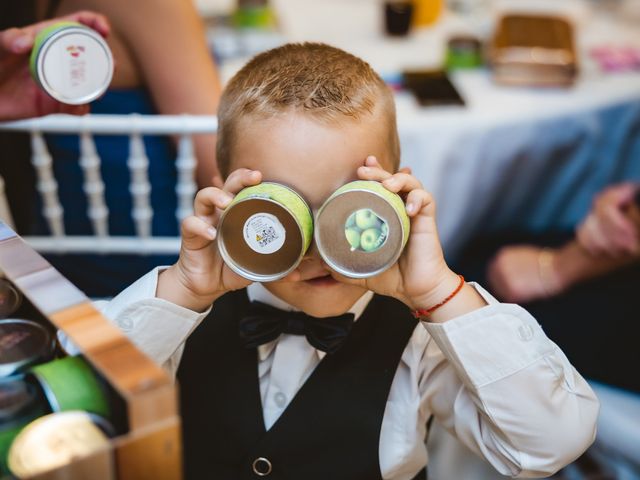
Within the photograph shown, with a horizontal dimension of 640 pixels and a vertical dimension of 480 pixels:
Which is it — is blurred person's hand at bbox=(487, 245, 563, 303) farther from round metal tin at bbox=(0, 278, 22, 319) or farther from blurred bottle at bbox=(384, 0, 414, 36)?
round metal tin at bbox=(0, 278, 22, 319)

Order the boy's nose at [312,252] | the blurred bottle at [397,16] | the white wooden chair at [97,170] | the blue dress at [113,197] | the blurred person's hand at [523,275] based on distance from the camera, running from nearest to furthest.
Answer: the boy's nose at [312,252] < the white wooden chair at [97,170] < the blue dress at [113,197] < the blurred person's hand at [523,275] < the blurred bottle at [397,16]

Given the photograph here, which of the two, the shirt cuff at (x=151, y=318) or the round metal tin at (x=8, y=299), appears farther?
the shirt cuff at (x=151, y=318)

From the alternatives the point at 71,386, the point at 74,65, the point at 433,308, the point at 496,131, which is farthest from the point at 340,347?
the point at 496,131

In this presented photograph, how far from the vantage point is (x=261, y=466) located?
0.97m

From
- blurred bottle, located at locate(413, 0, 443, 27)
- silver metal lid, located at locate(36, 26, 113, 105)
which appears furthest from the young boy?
blurred bottle, located at locate(413, 0, 443, 27)

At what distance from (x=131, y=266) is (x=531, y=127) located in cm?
107

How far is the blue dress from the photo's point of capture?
1.52 metres

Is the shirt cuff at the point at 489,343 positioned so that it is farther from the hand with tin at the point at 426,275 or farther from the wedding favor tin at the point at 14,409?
the wedding favor tin at the point at 14,409

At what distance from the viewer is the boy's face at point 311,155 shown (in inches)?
33.0

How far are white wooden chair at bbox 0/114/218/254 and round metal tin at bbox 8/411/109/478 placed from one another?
730mm

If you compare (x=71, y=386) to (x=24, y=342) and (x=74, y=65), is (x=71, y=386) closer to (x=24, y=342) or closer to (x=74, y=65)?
(x=24, y=342)

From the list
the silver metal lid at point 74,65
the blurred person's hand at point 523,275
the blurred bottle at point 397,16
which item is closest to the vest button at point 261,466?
the silver metal lid at point 74,65

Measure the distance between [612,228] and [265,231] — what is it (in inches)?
45.0

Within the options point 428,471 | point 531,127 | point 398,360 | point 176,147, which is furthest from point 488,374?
point 531,127
